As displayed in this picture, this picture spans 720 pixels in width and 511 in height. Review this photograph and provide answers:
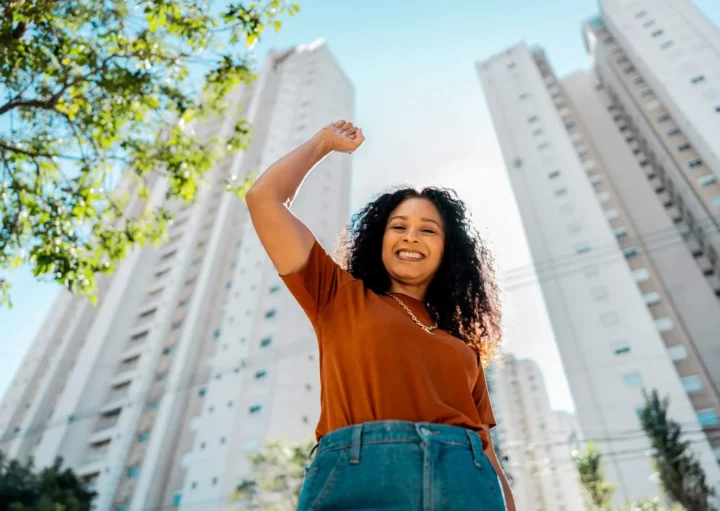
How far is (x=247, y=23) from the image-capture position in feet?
19.2

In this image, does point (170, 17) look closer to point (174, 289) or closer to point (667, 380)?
point (667, 380)

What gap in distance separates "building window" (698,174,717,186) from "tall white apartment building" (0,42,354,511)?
2850 centimetres

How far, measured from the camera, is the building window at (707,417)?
85.1 ft

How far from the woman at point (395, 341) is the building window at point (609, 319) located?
33311mm

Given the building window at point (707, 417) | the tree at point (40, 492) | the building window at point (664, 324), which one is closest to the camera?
the tree at point (40, 492)

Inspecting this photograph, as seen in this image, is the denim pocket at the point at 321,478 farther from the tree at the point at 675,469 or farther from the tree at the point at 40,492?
the tree at the point at 40,492

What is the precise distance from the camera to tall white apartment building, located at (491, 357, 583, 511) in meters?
79.2

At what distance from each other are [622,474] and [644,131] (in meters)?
29.4

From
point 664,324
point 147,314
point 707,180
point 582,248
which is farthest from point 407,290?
point 147,314

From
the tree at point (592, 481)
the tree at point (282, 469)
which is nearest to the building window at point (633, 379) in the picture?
the tree at point (592, 481)

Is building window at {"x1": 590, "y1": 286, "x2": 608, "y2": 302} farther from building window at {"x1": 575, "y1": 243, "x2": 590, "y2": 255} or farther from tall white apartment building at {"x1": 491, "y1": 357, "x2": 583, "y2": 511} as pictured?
tall white apartment building at {"x1": 491, "y1": 357, "x2": 583, "y2": 511}

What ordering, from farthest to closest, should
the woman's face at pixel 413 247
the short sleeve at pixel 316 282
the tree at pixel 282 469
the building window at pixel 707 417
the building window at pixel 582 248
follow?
the building window at pixel 582 248, the building window at pixel 707 417, the tree at pixel 282 469, the woman's face at pixel 413 247, the short sleeve at pixel 316 282

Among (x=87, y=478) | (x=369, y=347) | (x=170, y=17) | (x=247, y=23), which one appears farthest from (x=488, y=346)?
(x=87, y=478)

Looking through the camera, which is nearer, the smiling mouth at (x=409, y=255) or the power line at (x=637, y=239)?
the smiling mouth at (x=409, y=255)
